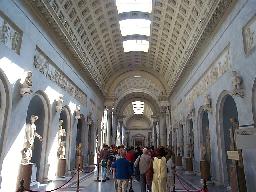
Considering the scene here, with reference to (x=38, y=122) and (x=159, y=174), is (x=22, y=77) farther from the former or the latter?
(x=159, y=174)

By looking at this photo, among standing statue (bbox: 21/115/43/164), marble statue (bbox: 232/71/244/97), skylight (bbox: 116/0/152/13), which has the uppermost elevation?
skylight (bbox: 116/0/152/13)

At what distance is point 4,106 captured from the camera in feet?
29.1

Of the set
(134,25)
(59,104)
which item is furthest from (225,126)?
(134,25)

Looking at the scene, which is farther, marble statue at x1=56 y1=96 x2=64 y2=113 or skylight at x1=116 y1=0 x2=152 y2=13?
skylight at x1=116 y1=0 x2=152 y2=13

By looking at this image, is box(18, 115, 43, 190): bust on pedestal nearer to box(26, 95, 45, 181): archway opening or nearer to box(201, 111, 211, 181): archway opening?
box(26, 95, 45, 181): archway opening

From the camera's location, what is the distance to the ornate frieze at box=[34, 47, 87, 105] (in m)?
11.8

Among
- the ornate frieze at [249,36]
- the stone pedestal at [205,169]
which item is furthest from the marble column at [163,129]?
the ornate frieze at [249,36]

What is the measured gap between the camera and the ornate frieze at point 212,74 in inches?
445

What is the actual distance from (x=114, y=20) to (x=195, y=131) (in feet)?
32.5

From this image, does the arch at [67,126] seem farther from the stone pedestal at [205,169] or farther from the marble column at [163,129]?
the marble column at [163,129]

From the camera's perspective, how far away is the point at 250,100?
8.66m

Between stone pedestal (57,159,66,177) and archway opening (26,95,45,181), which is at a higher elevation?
archway opening (26,95,45,181)

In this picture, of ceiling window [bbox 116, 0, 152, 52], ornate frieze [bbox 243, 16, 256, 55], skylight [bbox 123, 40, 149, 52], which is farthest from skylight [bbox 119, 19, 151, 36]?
ornate frieze [bbox 243, 16, 256, 55]

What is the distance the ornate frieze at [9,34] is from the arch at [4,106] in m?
1.33
